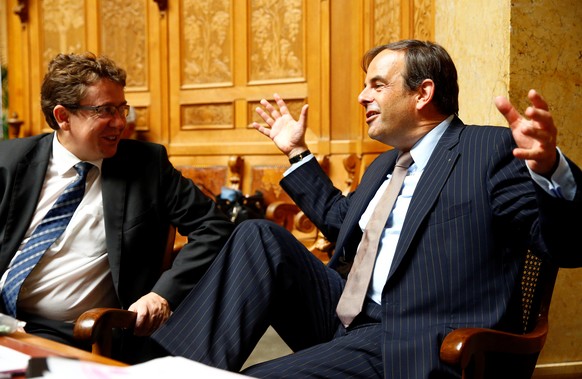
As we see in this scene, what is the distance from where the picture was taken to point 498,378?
1.84 m

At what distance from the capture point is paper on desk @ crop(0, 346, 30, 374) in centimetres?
133

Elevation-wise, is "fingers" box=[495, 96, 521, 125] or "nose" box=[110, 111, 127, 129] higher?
"fingers" box=[495, 96, 521, 125]

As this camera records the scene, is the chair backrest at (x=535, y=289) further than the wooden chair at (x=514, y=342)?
Yes

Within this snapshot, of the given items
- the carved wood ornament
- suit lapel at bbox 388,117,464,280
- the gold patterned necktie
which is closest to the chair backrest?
suit lapel at bbox 388,117,464,280

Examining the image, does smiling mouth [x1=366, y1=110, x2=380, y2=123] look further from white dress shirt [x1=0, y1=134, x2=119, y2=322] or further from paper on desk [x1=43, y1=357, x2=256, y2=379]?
paper on desk [x1=43, y1=357, x2=256, y2=379]

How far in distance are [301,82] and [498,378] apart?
357cm

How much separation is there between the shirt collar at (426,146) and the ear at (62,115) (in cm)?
105

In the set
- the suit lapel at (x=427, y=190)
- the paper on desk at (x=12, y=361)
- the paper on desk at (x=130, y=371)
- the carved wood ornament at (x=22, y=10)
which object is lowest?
the paper on desk at (x=12, y=361)

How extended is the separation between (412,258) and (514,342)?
12.6 inches

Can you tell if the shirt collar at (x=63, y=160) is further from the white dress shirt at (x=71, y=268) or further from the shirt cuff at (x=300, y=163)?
the shirt cuff at (x=300, y=163)

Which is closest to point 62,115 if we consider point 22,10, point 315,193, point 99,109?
point 99,109

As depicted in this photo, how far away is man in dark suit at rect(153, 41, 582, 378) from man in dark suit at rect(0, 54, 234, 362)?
29cm

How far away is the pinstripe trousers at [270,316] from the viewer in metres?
1.88

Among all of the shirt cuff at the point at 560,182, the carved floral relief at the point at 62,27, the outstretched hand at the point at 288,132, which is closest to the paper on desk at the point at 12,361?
the shirt cuff at the point at 560,182
